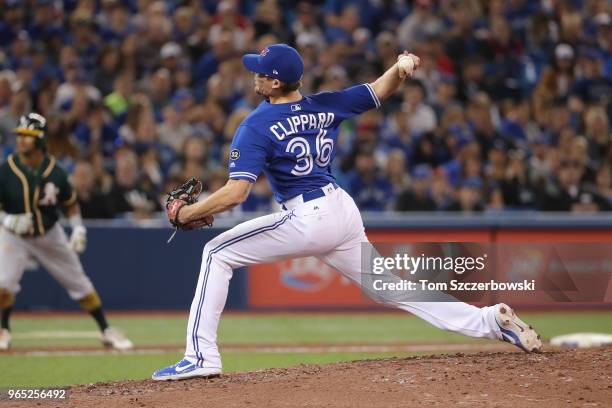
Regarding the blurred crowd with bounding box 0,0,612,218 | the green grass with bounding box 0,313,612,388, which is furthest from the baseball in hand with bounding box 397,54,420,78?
the blurred crowd with bounding box 0,0,612,218

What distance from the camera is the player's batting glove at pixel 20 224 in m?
9.91

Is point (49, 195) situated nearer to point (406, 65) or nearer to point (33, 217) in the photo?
point (33, 217)

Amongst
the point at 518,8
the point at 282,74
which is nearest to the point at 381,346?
the point at 282,74

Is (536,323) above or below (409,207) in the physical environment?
below

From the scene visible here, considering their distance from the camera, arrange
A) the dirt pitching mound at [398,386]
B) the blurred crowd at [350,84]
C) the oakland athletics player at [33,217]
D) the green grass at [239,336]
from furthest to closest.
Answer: the blurred crowd at [350,84] < the oakland athletics player at [33,217] < the green grass at [239,336] < the dirt pitching mound at [398,386]

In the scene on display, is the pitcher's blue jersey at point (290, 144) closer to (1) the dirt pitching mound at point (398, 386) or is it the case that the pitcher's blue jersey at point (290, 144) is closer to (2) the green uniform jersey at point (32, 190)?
(1) the dirt pitching mound at point (398, 386)

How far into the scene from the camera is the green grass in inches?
352

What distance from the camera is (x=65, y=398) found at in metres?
6.53

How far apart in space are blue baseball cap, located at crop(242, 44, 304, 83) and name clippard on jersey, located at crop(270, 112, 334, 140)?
0.27 metres

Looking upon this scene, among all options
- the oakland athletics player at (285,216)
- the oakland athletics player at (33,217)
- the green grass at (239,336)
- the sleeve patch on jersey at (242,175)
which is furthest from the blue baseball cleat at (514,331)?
the oakland athletics player at (33,217)

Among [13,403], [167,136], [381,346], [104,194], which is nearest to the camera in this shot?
[13,403]

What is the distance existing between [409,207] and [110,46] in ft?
16.6

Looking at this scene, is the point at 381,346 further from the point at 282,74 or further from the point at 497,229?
the point at 282,74

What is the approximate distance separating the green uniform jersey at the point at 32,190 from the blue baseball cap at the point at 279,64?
3.84 meters
